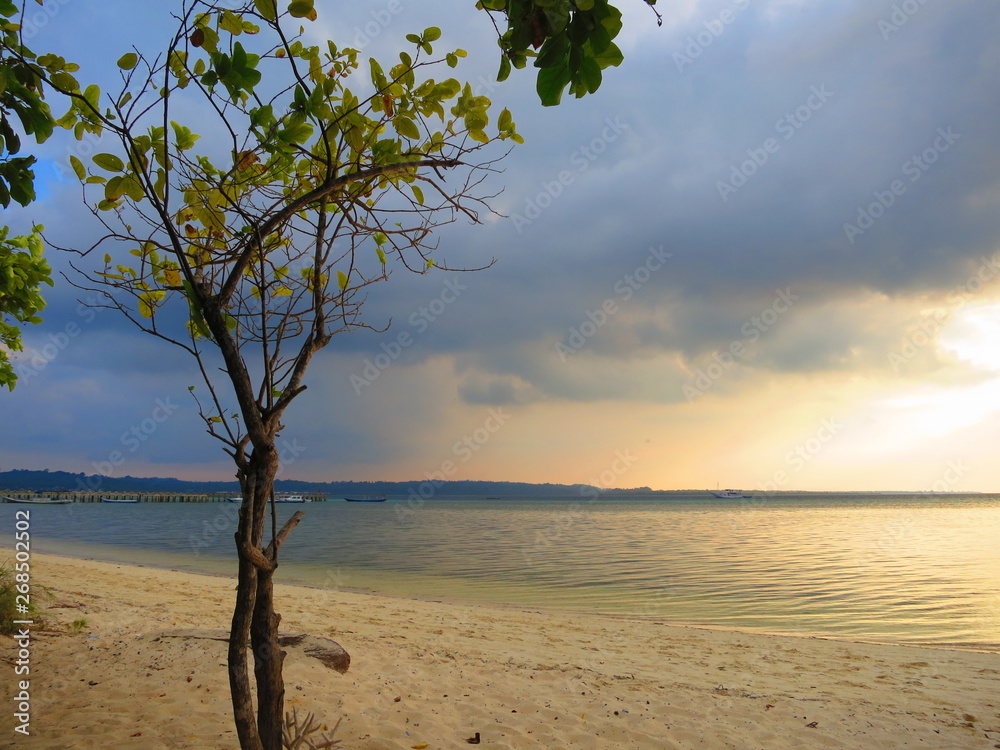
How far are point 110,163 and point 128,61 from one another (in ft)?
1.28

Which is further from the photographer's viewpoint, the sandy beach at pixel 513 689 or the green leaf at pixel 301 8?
the sandy beach at pixel 513 689

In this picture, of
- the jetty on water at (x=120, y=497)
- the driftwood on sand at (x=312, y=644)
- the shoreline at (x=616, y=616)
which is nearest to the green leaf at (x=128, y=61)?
the driftwood on sand at (x=312, y=644)

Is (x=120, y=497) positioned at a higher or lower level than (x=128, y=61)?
lower

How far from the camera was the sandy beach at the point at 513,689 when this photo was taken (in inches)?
158

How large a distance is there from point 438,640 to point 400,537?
23.9 metres

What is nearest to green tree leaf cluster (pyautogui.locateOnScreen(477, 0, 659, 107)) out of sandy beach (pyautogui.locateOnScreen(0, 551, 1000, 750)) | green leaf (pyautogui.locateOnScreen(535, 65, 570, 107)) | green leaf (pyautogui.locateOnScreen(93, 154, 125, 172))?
green leaf (pyautogui.locateOnScreen(535, 65, 570, 107))

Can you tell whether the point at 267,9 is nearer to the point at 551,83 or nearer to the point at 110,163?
the point at 110,163

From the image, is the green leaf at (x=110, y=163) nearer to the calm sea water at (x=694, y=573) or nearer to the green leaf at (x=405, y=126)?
the green leaf at (x=405, y=126)

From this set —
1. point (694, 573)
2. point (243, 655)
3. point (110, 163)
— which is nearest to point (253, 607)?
point (243, 655)

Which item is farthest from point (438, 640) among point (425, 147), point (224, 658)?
point (425, 147)

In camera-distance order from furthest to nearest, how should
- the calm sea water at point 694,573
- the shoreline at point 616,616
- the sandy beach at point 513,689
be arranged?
1. the calm sea water at point 694,573
2. the shoreline at point 616,616
3. the sandy beach at point 513,689

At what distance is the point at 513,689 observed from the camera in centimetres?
518

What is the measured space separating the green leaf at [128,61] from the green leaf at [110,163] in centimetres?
35

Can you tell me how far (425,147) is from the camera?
2533 millimetres
